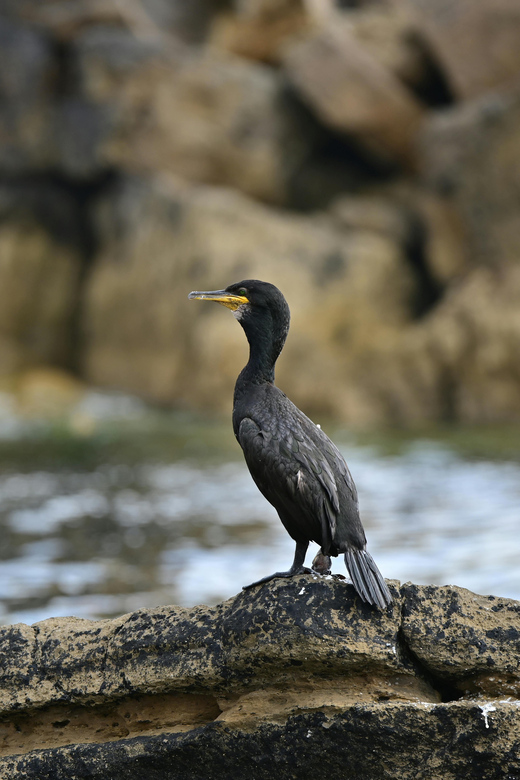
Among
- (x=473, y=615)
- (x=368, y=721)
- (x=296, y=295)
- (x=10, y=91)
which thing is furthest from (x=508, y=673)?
(x=10, y=91)

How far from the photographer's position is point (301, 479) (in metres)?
2.94

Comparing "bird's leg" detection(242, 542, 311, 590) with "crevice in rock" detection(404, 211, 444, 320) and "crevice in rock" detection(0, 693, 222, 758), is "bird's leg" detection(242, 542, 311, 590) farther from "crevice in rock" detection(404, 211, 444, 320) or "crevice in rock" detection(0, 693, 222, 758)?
"crevice in rock" detection(404, 211, 444, 320)

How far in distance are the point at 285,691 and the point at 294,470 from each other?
703 mm

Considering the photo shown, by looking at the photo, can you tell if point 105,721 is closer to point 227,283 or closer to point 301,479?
point 301,479

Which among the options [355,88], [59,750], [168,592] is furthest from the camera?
[355,88]

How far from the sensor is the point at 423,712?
8.70 feet

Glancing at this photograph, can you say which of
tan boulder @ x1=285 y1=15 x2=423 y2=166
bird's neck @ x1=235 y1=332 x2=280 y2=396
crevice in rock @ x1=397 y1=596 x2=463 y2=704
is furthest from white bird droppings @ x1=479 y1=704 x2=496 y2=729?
tan boulder @ x1=285 y1=15 x2=423 y2=166

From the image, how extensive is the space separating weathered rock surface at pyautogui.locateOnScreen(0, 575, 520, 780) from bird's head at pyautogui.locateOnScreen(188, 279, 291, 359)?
95 cm

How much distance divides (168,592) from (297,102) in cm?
1208

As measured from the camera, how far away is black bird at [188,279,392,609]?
9.53 ft

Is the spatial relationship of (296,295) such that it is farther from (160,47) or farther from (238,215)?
(160,47)

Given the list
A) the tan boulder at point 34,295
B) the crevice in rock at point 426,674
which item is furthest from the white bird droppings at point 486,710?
the tan boulder at point 34,295

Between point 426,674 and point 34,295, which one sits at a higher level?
point 34,295

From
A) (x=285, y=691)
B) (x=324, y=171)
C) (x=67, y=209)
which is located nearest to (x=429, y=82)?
(x=324, y=171)
